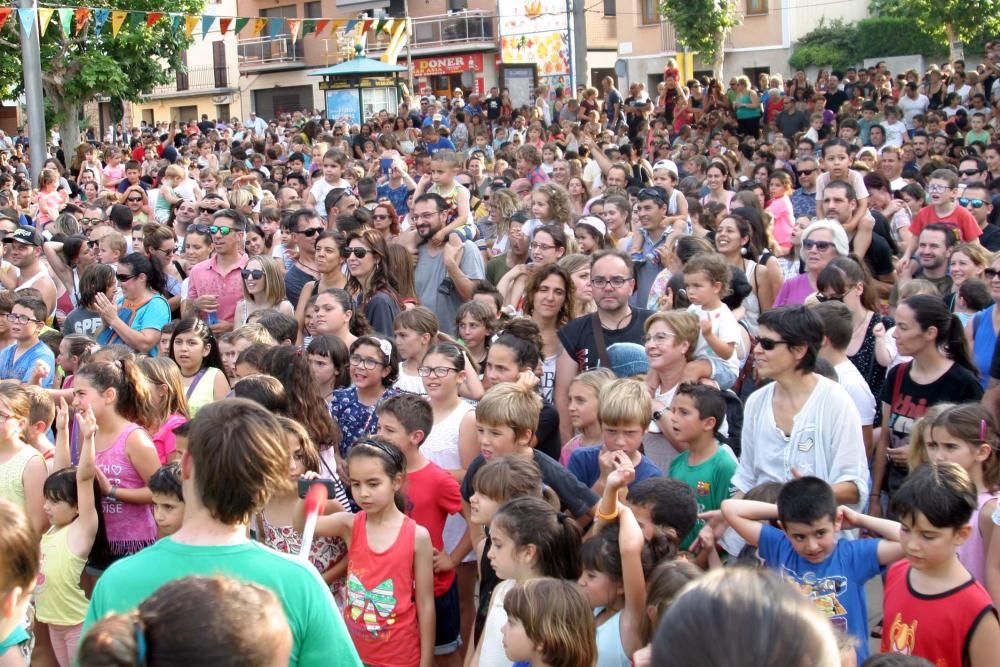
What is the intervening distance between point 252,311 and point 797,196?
5641 mm

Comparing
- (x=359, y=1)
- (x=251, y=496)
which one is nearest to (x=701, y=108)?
(x=251, y=496)

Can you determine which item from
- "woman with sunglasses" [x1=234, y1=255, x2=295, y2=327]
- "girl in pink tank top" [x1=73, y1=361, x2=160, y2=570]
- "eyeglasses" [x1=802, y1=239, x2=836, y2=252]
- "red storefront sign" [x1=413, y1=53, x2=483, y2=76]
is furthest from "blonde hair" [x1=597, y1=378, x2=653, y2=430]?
"red storefront sign" [x1=413, y1=53, x2=483, y2=76]

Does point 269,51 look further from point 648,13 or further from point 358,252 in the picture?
point 358,252

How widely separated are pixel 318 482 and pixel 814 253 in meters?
3.63

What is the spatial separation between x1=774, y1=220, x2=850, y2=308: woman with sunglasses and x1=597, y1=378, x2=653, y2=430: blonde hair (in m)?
2.23

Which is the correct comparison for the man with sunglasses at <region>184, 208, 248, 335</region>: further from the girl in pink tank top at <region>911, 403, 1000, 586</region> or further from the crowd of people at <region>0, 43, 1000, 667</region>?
the girl in pink tank top at <region>911, 403, 1000, 586</region>

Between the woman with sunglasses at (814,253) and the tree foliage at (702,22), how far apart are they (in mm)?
26687

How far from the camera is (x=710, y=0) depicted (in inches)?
1251

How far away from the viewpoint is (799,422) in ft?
14.5

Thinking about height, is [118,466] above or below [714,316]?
below

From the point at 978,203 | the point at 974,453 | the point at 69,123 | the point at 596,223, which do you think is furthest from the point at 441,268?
the point at 69,123

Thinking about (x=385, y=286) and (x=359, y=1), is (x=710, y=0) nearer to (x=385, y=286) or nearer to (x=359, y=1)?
(x=359, y=1)

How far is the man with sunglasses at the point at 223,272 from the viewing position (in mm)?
7793

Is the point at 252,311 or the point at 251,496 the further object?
the point at 252,311
